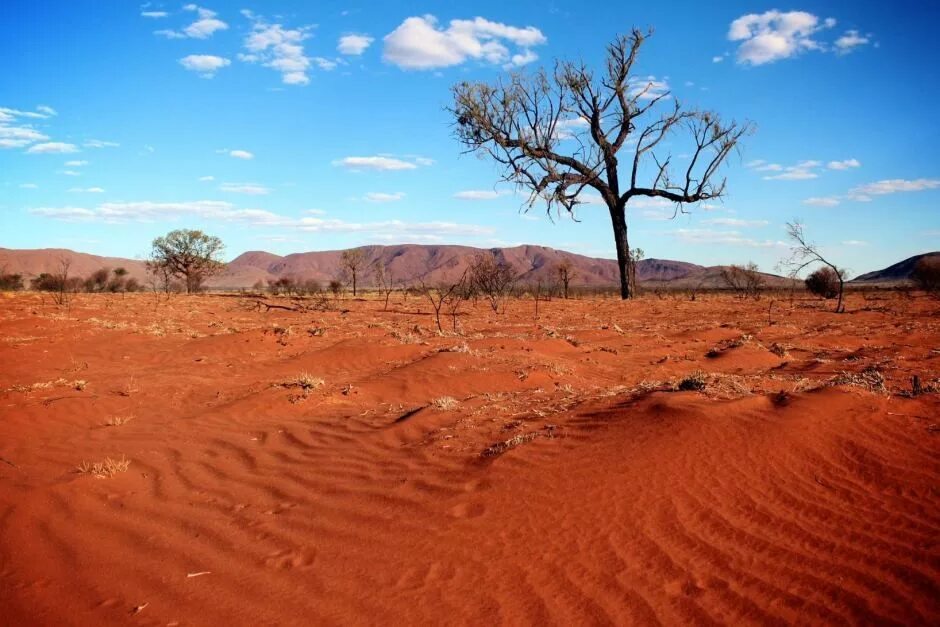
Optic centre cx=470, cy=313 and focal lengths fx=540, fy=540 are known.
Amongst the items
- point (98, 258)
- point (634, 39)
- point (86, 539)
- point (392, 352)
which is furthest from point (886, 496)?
point (98, 258)

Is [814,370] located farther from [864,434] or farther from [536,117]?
[536,117]

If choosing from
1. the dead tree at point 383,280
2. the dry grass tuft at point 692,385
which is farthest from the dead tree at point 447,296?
the dry grass tuft at point 692,385

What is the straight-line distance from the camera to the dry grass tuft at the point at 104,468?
4988mm

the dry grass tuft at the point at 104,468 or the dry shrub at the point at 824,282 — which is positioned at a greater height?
the dry shrub at the point at 824,282

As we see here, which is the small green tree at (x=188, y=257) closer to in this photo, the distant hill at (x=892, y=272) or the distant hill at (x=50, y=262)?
the distant hill at (x=50, y=262)

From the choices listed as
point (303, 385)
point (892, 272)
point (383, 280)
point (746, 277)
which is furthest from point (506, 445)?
point (892, 272)

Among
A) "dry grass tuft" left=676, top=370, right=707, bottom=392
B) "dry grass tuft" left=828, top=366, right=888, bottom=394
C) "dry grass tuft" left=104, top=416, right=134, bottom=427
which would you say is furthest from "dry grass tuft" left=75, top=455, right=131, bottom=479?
"dry grass tuft" left=828, top=366, right=888, bottom=394

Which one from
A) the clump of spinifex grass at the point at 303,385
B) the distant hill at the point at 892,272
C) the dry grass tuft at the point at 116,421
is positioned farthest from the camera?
the distant hill at the point at 892,272

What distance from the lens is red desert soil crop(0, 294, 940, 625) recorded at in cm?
293

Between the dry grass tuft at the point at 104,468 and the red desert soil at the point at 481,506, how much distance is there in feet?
0.23

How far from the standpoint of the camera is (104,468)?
511cm

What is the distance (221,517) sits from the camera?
13.8 feet

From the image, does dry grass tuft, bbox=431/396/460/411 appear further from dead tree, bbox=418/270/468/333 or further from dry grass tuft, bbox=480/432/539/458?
dead tree, bbox=418/270/468/333

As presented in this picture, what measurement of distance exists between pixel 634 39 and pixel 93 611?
2620 cm
